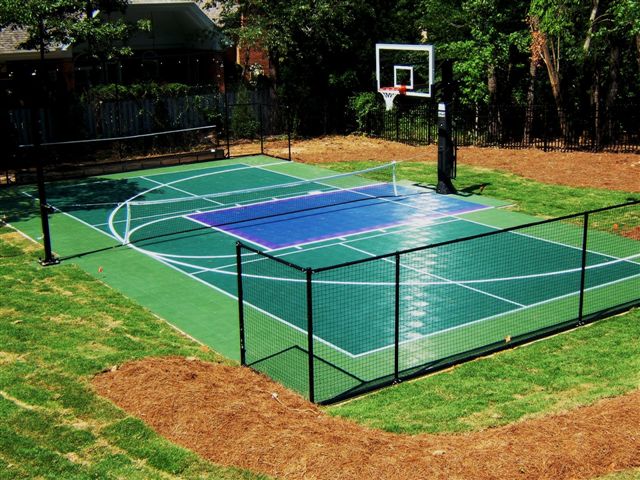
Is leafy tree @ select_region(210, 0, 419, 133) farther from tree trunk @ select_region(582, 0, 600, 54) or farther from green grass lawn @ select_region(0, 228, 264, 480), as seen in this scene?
green grass lawn @ select_region(0, 228, 264, 480)

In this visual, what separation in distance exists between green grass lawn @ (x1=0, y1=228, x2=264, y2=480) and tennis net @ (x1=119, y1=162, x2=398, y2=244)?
13.7 feet

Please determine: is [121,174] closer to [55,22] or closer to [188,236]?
[55,22]

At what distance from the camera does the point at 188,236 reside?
23.1 meters

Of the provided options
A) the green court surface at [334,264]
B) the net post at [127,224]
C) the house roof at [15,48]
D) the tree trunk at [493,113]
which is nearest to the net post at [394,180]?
the green court surface at [334,264]

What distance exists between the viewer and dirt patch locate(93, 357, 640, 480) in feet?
31.1

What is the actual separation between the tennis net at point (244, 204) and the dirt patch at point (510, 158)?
3.77 meters

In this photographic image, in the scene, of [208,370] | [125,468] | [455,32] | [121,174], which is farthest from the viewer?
[455,32]

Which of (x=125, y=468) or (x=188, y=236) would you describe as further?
(x=188, y=236)

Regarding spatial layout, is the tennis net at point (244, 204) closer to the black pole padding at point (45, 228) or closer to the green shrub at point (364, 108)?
the black pole padding at point (45, 228)

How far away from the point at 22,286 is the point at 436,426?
10.5 meters

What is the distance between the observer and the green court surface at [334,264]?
15812 millimetres

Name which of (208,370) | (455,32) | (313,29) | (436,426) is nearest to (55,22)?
(313,29)

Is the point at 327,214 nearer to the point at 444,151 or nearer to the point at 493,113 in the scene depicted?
the point at 444,151

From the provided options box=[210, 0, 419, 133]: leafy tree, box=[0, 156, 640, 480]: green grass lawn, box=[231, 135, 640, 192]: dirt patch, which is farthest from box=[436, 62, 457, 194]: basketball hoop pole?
box=[210, 0, 419, 133]: leafy tree
